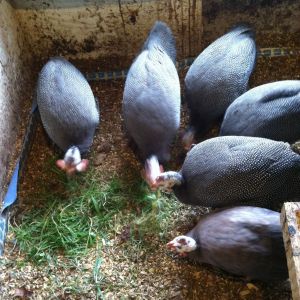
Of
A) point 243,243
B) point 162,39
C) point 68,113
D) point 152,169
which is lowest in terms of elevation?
point 243,243

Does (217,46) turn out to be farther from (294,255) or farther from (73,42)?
(294,255)

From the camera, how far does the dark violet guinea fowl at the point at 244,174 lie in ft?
5.61

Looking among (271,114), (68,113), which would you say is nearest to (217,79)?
(271,114)

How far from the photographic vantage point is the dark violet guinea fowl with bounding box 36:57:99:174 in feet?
6.55

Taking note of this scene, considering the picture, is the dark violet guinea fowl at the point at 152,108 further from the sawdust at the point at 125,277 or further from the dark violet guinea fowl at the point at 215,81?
the sawdust at the point at 125,277

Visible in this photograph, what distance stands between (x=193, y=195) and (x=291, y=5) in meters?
1.18

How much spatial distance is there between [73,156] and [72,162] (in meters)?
0.03

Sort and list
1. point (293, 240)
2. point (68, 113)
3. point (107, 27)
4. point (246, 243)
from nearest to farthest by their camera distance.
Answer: point (293, 240), point (246, 243), point (68, 113), point (107, 27)

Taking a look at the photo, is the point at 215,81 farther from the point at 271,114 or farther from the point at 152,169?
the point at 152,169

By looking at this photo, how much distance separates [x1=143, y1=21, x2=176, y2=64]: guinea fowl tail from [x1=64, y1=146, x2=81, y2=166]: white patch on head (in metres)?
0.59

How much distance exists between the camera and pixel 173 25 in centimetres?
239

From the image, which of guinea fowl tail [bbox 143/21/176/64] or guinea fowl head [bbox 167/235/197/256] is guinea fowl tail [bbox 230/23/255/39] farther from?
guinea fowl head [bbox 167/235/197/256]

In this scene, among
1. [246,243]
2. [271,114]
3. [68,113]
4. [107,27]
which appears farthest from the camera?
[107,27]

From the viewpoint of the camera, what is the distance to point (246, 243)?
1.58m
